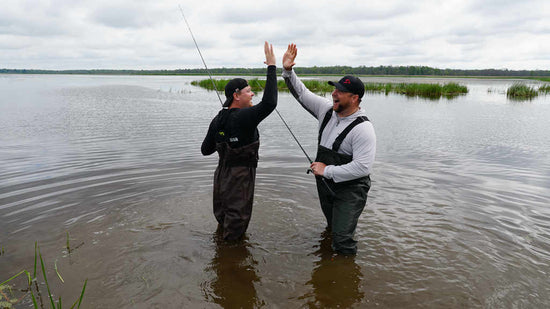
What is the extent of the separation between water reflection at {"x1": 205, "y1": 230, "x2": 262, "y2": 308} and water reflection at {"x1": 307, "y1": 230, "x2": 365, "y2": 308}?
0.69 m

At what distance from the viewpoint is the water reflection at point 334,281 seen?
3705 mm

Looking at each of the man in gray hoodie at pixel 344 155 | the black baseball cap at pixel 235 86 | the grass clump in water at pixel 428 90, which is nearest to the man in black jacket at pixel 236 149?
the black baseball cap at pixel 235 86

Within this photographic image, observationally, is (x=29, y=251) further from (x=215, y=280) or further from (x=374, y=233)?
(x=374, y=233)

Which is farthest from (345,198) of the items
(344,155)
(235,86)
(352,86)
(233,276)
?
(235,86)

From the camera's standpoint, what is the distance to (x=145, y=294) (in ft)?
12.2

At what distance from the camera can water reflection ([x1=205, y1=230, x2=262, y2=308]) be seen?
3672 mm

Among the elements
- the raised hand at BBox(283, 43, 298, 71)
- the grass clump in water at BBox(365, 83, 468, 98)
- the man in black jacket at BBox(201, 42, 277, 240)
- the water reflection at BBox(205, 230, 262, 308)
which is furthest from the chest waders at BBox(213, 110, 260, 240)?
the grass clump in water at BBox(365, 83, 468, 98)

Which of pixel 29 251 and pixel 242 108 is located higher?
pixel 242 108

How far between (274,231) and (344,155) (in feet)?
6.18

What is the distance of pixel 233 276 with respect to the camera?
13.5ft

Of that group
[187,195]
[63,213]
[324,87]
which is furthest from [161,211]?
[324,87]

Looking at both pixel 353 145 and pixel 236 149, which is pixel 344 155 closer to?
pixel 353 145

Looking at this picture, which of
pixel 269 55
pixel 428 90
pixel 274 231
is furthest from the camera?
pixel 428 90

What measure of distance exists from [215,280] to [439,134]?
13160 millimetres
